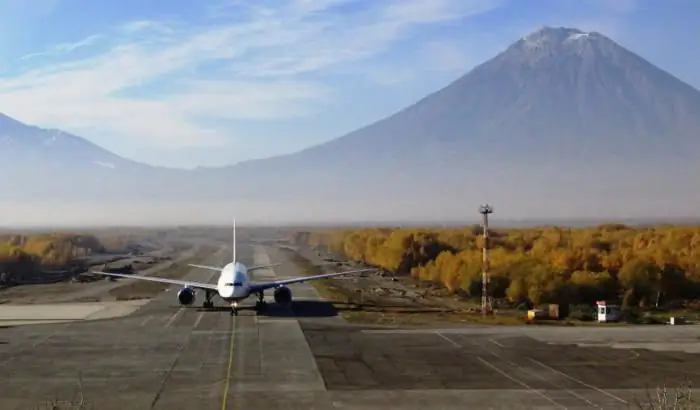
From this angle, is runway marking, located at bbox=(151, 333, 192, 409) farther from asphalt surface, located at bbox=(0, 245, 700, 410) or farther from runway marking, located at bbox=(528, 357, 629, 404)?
runway marking, located at bbox=(528, 357, 629, 404)

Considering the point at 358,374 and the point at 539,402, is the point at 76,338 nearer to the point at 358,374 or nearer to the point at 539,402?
the point at 358,374

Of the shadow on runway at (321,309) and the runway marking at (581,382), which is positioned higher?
the shadow on runway at (321,309)

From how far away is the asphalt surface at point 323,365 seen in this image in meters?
33.3

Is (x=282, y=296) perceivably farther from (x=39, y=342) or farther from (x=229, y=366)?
(x=229, y=366)

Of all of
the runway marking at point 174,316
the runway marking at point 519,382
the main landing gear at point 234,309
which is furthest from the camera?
the main landing gear at point 234,309

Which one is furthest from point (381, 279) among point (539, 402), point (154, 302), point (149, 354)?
point (539, 402)

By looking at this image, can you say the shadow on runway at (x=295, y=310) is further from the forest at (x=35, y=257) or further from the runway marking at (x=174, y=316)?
the forest at (x=35, y=257)

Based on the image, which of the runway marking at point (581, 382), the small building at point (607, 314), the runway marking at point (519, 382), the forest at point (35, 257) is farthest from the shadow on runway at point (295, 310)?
the forest at point (35, 257)

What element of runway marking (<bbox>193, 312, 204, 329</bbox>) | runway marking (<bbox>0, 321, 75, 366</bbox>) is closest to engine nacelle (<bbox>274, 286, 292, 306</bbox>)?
runway marking (<bbox>193, 312, 204, 329</bbox>)

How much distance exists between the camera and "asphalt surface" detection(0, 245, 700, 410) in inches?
1310

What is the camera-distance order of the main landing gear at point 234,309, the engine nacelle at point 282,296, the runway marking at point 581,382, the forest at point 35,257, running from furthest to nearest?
the forest at point 35,257, the engine nacelle at point 282,296, the main landing gear at point 234,309, the runway marking at point 581,382

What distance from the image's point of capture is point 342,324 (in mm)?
57531

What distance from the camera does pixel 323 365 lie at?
40.9 meters

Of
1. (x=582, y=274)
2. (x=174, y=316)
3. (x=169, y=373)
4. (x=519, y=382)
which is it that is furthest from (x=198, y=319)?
(x=582, y=274)
